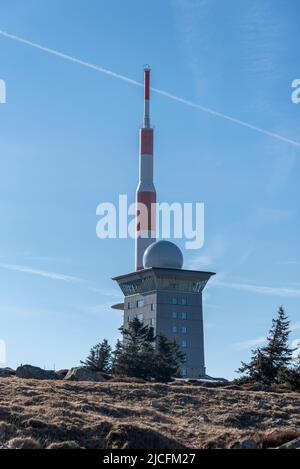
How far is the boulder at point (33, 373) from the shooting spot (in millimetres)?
56500

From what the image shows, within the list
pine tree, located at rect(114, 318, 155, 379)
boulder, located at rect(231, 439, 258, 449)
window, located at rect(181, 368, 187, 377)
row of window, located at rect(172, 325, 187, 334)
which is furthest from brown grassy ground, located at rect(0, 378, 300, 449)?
row of window, located at rect(172, 325, 187, 334)

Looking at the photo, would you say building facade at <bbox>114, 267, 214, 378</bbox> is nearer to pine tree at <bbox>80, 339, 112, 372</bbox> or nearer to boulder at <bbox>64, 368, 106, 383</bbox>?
pine tree at <bbox>80, 339, 112, 372</bbox>

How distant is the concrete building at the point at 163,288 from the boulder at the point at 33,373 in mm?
44118

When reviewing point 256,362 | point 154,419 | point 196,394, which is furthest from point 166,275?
point 154,419

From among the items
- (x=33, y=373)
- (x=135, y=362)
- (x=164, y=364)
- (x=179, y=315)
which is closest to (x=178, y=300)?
(x=179, y=315)

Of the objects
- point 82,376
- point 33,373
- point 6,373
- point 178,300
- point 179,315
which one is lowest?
point 82,376

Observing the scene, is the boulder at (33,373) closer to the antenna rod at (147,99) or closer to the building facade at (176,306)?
the building facade at (176,306)

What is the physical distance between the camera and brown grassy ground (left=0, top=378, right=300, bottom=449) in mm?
33000

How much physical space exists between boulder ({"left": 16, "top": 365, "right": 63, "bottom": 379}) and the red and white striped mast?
51849mm

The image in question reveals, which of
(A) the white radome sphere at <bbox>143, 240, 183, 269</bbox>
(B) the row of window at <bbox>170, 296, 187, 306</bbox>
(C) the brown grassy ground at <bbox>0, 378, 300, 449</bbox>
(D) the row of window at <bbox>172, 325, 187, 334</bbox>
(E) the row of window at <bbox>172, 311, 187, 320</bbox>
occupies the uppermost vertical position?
(A) the white radome sphere at <bbox>143, 240, 183, 269</bbox>

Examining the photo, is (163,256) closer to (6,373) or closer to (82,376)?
(6,373)

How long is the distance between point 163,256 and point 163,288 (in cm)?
402

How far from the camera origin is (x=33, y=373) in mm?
56906
